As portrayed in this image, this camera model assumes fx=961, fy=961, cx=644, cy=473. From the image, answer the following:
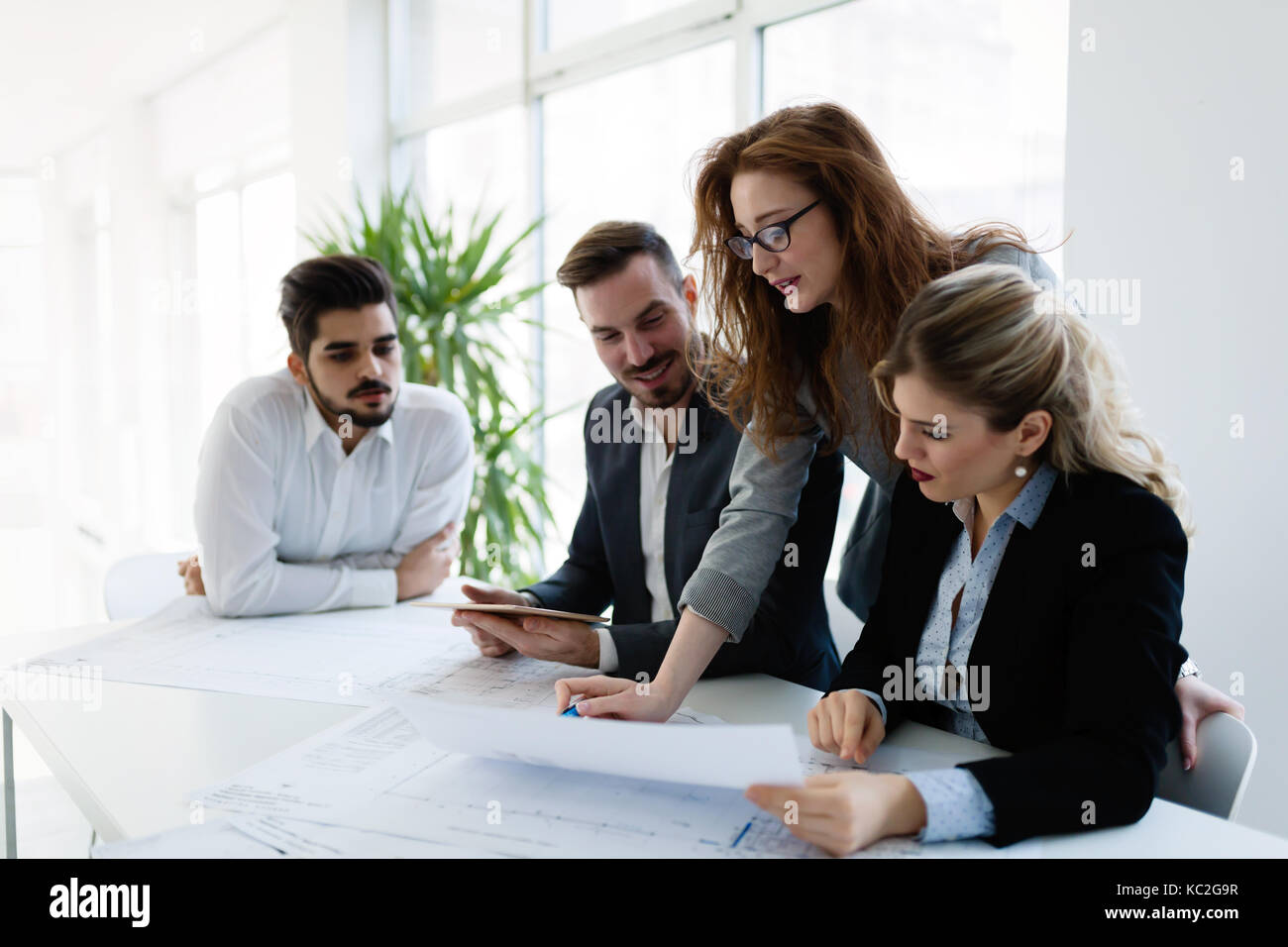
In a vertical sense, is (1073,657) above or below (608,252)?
below

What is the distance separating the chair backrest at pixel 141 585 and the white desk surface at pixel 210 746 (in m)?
0.81

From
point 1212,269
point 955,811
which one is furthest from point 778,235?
→ point 1212,269

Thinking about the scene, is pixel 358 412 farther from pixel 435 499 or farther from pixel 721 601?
pixel 721 601

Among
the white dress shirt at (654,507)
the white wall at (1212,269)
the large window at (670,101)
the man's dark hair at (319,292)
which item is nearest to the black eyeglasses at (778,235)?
the large window at (670,101)

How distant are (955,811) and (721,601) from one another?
0.53 meters

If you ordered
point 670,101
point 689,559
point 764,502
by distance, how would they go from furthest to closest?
point 670,101, point 689,559, point 764,502

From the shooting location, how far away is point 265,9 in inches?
228

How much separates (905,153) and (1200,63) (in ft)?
3.41

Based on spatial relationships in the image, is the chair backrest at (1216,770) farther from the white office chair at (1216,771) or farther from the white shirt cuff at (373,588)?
the white shirt cuff at (373,588)

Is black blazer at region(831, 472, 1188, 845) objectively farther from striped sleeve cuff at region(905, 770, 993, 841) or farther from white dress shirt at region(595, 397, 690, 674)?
white dress shirt at region(595, 397, 690, 674)

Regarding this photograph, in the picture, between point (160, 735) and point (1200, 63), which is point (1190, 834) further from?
point (1200, 63)

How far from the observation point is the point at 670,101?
12.4ft

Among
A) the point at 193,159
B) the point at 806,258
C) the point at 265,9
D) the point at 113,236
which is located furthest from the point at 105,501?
the point at 806,258
